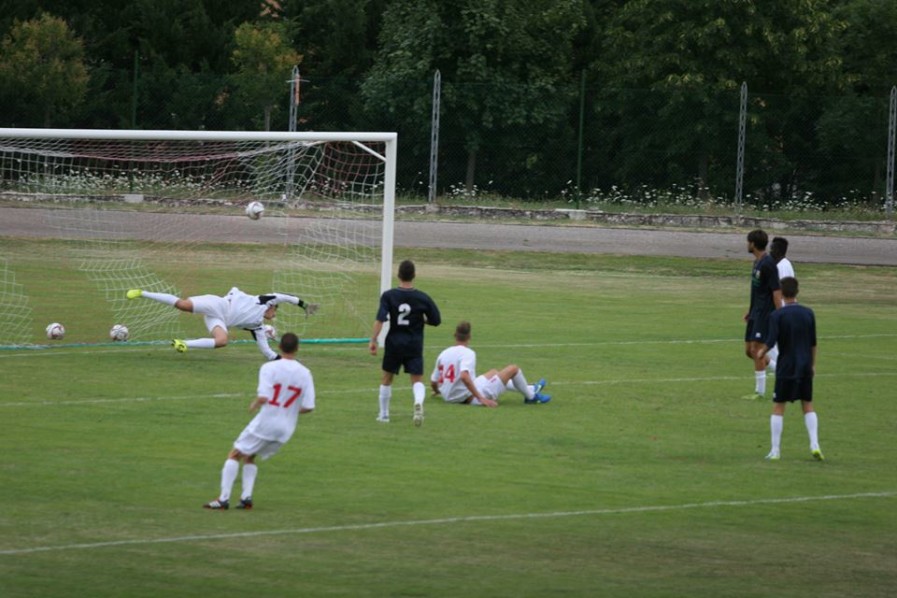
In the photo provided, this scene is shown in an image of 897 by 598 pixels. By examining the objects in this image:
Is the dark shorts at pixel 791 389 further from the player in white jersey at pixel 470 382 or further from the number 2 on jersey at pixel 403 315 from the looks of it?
the number 2 on jersey at pixel 403 315

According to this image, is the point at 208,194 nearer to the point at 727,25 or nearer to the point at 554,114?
the point at 554,114

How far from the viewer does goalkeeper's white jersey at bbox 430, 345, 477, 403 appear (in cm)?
1741

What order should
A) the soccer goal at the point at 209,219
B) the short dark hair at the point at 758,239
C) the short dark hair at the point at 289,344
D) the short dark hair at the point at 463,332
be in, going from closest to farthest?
the short dark hair at the point at 289,344 → the short dark hair at the point at 463,332 → the short dark hair at the point at 758,239 → the soccer goal at the point at 209,219

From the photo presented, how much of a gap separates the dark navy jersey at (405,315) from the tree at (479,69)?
27476 millimetres

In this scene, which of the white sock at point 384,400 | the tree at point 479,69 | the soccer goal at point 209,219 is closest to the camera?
the white sock at point 384,400

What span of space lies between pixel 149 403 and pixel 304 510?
18.1ft

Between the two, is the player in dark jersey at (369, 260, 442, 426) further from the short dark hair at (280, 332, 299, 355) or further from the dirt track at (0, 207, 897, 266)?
the dirt track at (0, 207, 897, 266)

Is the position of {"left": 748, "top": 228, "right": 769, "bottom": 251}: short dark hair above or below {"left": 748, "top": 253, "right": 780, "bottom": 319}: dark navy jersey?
above

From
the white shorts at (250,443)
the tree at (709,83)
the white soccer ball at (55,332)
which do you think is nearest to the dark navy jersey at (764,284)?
the white shorts at (250,443)

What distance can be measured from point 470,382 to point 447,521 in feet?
18.4

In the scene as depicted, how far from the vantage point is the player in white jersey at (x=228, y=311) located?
21031 millimetres

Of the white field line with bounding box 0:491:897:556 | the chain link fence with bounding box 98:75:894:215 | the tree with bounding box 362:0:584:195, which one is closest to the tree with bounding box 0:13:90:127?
the chain link fence with bounding box 98:75:894:215

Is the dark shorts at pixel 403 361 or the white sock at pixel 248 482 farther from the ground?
the dark shorts at pixel 403 361

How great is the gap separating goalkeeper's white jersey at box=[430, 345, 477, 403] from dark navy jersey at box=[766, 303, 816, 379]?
12.3ft
